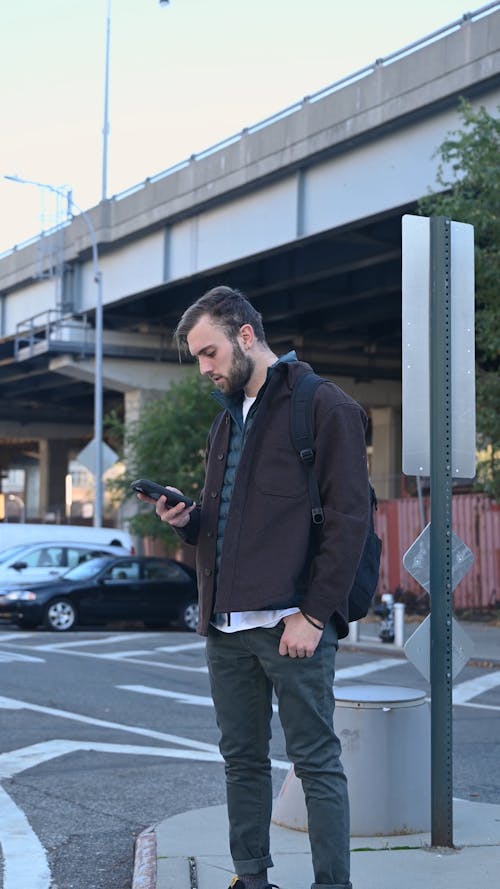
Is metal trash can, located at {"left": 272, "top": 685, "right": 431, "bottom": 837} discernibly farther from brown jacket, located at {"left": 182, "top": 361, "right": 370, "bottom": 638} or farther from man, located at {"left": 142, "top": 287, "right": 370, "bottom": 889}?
brown jacket, located at {"left": 182, "top": 361, "right": 370, "bottom": 638}

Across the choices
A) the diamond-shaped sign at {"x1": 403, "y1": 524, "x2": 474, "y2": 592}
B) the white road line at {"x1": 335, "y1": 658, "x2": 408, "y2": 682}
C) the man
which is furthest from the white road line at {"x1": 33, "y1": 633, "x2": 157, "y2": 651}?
the man

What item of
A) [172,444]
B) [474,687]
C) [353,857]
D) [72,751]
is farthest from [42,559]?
[353,857]

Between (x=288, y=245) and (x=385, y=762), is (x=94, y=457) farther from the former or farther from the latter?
(x=385, y=762)

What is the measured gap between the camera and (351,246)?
26938mm

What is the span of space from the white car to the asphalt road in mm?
7819

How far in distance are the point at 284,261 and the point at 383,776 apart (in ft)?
77.3

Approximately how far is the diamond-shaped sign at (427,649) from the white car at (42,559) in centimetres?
1922

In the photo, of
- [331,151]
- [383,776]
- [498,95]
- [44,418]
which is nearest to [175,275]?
[331,151]

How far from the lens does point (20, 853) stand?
5816 mm

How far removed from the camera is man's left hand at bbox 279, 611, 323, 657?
401 centimetres

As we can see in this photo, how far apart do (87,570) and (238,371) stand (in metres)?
19.1

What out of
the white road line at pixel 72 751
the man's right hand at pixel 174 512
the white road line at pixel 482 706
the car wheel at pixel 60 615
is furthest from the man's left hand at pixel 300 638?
the car wheel at pixel 60 615

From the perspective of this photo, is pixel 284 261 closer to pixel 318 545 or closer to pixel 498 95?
pixel 498 95

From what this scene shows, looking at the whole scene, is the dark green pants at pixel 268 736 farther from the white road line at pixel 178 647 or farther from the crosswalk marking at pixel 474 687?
the white road line at pixel 178 647
